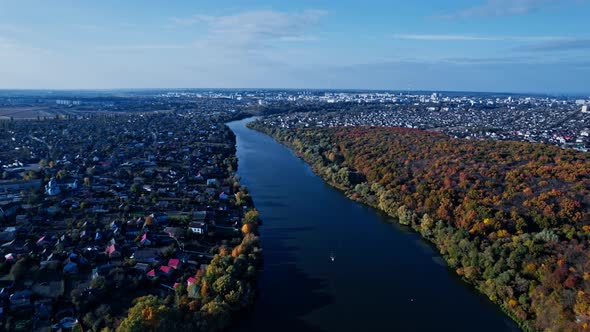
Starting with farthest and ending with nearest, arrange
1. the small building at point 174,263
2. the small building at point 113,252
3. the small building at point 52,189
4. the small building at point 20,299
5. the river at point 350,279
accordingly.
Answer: the small building at point 52,189 → the small building at point 113,252 → the small building at point 174,263 → the river at point 350,279 → the small building at point 20,299

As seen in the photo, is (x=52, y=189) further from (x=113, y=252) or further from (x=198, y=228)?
(x=198, y=228)

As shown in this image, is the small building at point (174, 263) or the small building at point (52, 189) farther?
the small building at point (52, 189)

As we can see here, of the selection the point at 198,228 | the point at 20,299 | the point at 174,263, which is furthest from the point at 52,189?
the point at 174,263

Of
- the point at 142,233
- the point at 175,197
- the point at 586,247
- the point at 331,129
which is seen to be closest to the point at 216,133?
the point at 331,129

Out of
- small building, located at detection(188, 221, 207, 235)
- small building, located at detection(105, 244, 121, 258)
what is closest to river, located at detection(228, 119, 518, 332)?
small building, located at detection(188, 221, 207, 235)

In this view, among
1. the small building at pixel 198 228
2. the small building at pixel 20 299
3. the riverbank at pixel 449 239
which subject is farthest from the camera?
the small building at pixel 198 228

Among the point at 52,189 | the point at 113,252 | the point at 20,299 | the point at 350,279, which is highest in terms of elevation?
the point at 52,189

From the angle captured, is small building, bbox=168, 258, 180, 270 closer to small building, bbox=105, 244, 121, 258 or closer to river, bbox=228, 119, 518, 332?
small building, bbox=105, 244, 121, 258

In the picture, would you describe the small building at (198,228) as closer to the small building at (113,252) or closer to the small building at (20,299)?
the small building at (113,252)

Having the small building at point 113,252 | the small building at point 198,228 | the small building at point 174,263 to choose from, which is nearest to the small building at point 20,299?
the small building at point 113,252
